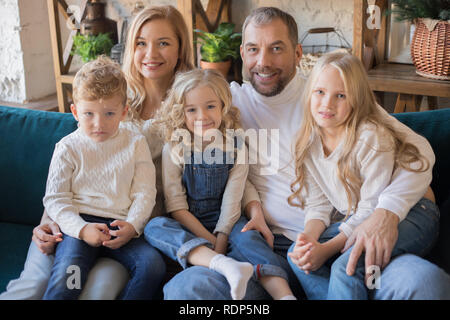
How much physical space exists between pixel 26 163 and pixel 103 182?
0.42 metres

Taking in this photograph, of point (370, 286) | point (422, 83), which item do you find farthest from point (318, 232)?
point (422, 83)

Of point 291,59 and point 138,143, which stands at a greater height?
point 291,59

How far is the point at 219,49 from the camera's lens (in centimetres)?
296

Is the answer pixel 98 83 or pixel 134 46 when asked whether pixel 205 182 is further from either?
pixel 134 46

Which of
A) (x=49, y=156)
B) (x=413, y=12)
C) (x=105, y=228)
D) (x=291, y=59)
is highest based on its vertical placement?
(x=413, y=12)

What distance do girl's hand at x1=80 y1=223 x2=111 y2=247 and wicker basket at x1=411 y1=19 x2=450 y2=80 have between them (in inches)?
71.4

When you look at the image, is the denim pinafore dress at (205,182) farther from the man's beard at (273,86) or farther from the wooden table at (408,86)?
the wooden table at (408,86)

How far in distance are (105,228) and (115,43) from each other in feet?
7.46

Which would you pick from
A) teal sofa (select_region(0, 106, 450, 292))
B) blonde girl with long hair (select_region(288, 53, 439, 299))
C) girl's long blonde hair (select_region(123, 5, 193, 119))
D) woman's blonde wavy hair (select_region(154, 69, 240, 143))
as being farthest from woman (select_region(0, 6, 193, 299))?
blonde girl with long hair (select_region(288, 53, 439, 299))

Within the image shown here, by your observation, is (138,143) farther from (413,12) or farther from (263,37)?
(413,12)

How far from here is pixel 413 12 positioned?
8.04 feet

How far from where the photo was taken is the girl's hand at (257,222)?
1.62 meters

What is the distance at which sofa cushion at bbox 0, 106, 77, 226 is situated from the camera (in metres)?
1.82

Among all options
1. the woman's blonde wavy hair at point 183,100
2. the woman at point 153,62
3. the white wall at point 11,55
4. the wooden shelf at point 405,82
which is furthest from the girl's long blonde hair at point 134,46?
the white wall at point 11,55
